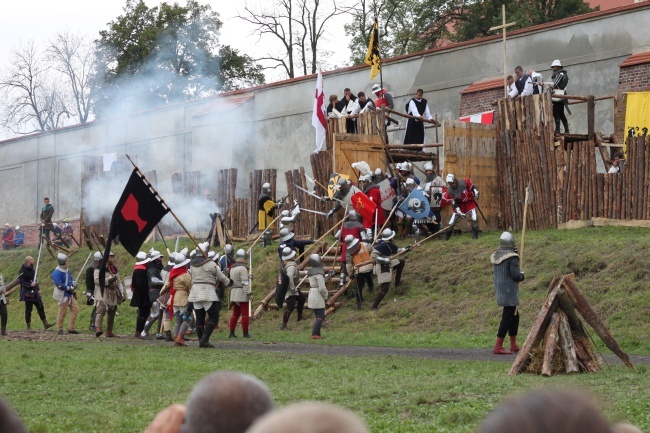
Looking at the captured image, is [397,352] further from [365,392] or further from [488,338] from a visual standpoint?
[365,392]

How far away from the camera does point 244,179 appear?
3662 centimetres

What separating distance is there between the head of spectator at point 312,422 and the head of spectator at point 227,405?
2.01 feet

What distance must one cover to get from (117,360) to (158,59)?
35994 millimetres

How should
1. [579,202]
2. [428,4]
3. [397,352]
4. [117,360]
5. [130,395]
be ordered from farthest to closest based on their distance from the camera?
[428,4], [579,202], [397,352], [117,360], [130,395]

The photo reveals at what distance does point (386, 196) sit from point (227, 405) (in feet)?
72.3

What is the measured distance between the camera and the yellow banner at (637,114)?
23.8 metres

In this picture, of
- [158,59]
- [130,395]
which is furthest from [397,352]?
[158,59]

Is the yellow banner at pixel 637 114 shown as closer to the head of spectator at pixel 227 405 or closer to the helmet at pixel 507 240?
the helmet at pixel 507 240

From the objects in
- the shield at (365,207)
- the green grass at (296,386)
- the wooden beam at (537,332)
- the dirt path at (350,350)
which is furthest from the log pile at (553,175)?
the wooden beam at (537,332)

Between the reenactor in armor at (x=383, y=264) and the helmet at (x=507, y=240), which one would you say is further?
the reenactor in armor at (x=383, y=264)

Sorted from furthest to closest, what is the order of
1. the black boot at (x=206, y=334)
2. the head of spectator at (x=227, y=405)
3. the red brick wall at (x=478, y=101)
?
the red brick wall at (x=478, y=101), the black boot at (x=206, y=334), the head of spectator at (x=227, y=405)

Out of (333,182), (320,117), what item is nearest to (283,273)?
(333,182)

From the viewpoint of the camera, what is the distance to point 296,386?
37.3 feet

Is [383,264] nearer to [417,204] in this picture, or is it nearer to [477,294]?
[477,294]
